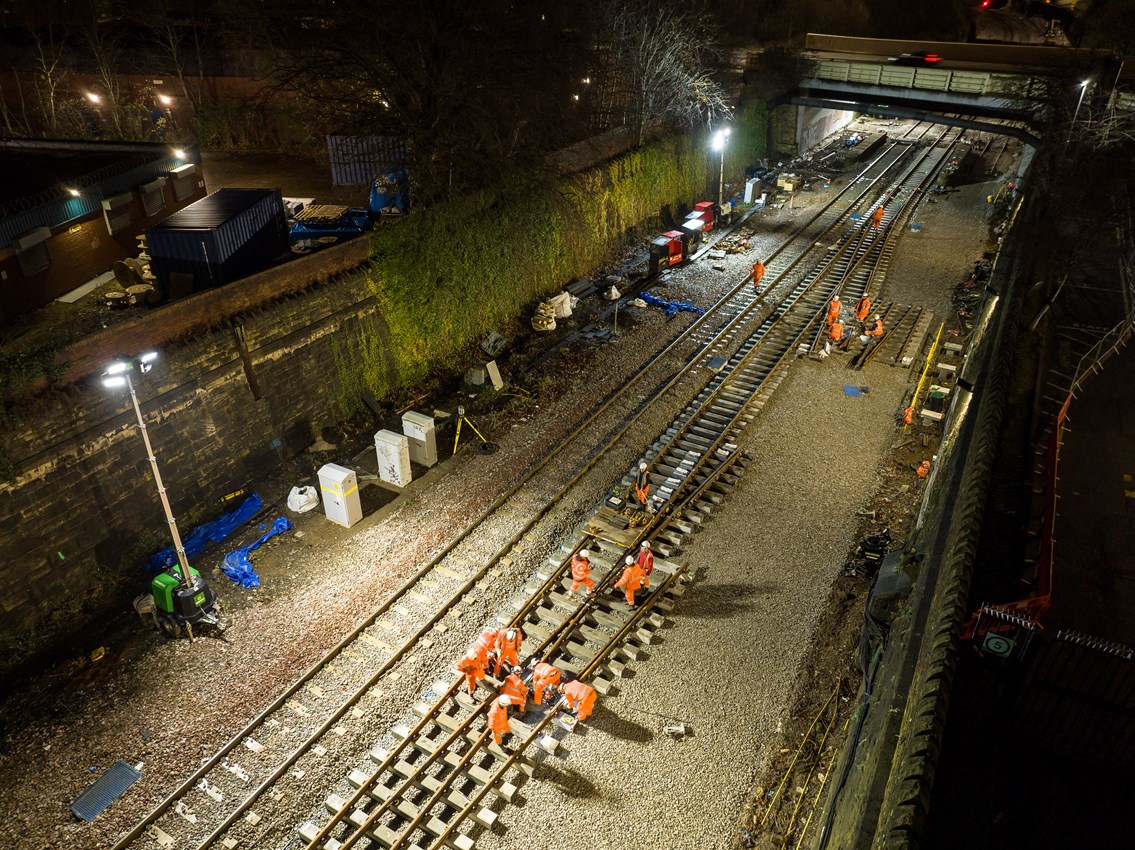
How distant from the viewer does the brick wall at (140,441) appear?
40.9ft

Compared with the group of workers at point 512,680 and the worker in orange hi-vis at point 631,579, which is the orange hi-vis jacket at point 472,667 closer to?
the group of workers at point 512,680

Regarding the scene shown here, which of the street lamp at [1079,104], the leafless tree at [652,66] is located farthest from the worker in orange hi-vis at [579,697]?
the street lamp at [1079,104]

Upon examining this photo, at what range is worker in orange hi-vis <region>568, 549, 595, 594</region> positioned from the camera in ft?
42.5

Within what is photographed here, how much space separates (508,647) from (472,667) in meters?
0.61

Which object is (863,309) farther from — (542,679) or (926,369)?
(542,679)

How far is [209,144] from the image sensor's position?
3394 centimetres

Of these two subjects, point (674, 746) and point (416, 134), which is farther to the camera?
point (416, 134)

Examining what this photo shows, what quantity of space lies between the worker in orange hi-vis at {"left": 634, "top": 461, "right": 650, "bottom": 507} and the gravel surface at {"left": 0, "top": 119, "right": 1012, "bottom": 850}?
2.77 feet

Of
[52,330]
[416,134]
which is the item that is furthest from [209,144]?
[52,330]

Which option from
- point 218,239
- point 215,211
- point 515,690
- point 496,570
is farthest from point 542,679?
point 215,211

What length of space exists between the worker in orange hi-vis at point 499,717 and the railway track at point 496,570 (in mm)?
476

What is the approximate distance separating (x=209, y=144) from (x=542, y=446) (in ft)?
85.4

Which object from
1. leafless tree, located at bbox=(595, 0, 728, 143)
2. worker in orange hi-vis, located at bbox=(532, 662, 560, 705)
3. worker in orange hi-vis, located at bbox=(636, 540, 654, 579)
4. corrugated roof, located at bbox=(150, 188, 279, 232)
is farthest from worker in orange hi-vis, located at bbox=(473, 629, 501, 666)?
leafless tree, located at bbox=(595, 0, 728, 143)

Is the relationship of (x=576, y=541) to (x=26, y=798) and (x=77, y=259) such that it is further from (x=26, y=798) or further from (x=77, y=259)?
(x=77, y=259)
